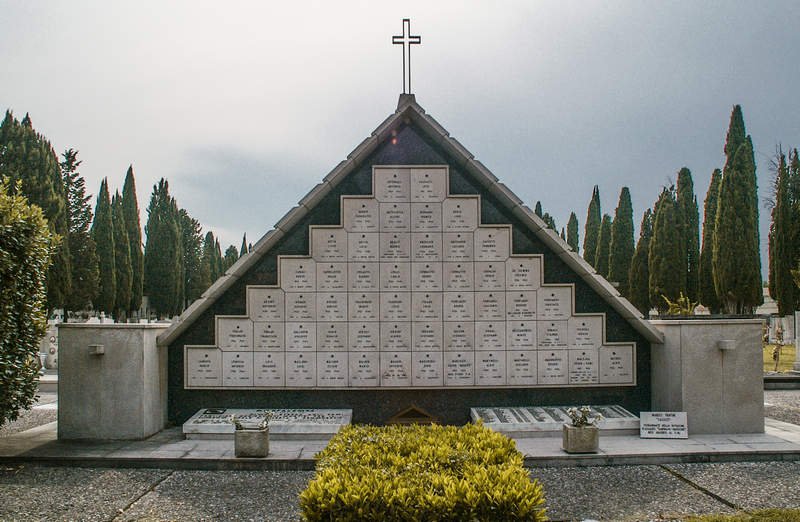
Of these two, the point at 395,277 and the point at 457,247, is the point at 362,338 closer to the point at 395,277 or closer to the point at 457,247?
the point at 395,277

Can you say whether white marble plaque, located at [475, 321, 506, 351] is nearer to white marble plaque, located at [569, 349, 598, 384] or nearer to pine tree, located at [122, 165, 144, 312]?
white marble plaque, located at [569, 349, 598, 384]

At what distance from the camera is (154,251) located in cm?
4428

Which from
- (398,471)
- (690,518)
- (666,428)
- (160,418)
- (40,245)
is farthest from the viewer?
(160,418)

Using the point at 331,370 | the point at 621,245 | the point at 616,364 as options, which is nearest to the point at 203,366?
the point at 331,370

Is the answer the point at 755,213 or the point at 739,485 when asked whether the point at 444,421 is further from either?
the point at 755,213

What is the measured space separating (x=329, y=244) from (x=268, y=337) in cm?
203

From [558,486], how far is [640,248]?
126 feet

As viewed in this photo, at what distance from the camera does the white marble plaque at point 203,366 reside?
10.1 m

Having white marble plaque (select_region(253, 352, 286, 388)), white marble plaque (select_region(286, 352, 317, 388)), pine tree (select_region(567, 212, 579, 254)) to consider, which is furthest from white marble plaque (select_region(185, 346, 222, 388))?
pine tree (select_region(567, 212, 579, 254))

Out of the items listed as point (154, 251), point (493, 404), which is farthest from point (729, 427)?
point (154, 251)

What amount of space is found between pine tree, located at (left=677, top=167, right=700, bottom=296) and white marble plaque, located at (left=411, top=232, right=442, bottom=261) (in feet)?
109

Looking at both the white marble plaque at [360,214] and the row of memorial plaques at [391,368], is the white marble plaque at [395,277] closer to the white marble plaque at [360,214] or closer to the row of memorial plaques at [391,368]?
the white marble plaque at [360,214]

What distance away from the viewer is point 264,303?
1023 cm

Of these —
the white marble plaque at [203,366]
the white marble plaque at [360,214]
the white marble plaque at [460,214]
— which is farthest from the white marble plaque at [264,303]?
the white marble plaque at [460,214]
